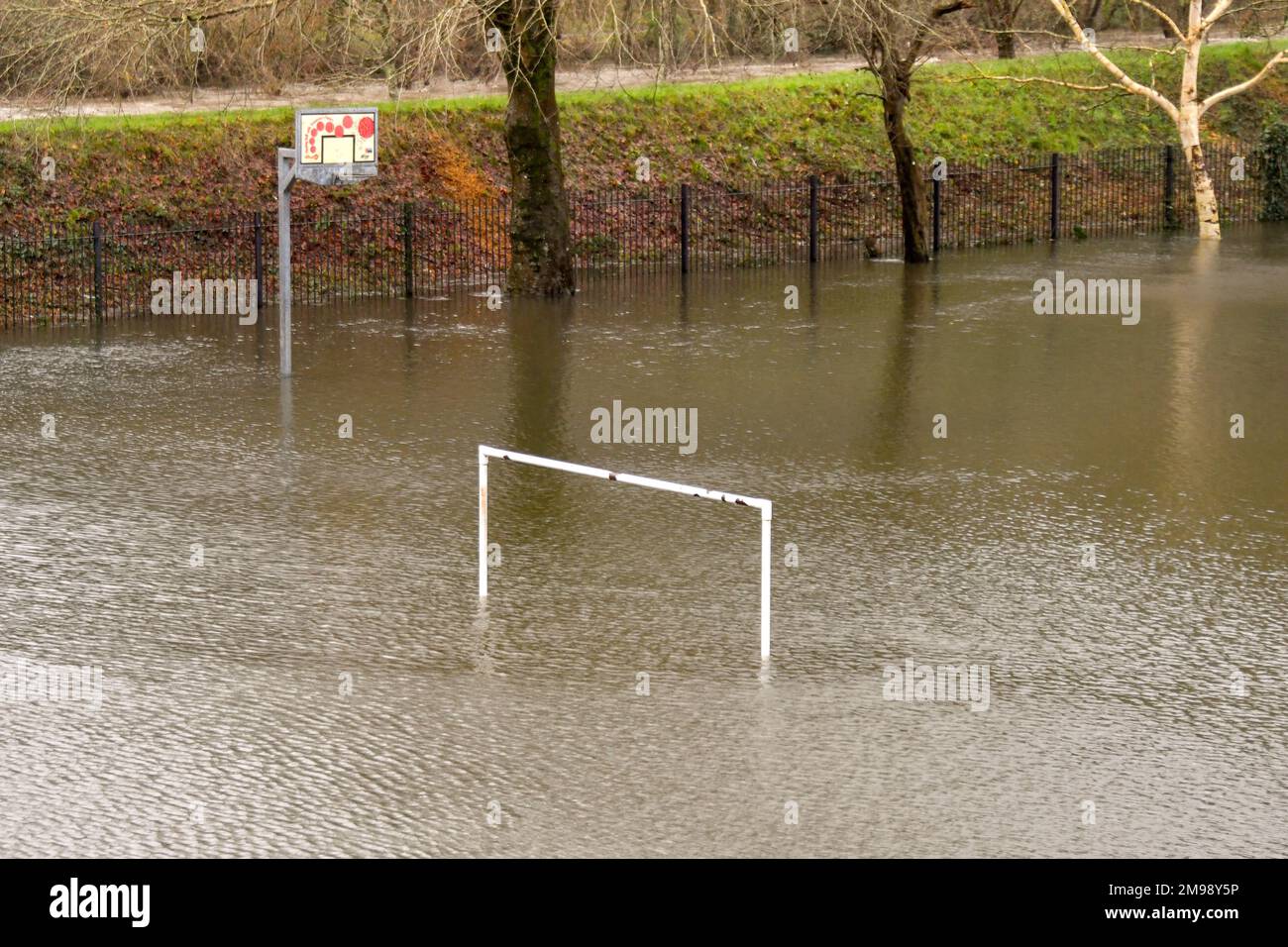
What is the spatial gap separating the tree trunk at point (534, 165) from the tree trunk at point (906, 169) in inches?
216

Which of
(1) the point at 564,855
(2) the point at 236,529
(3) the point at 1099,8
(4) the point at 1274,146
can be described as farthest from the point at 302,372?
(3) the point at 1099,8

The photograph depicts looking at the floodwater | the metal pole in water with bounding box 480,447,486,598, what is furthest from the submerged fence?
the metal pole in water with bounding box 480,447,486,598

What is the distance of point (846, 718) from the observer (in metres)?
8.52

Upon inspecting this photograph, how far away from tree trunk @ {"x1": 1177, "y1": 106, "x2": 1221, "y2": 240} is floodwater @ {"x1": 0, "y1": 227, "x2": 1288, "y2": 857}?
12504 millimetres

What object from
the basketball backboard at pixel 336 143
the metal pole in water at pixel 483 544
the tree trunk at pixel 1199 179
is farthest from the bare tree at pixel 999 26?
the metal pole in water at pixel 483 544

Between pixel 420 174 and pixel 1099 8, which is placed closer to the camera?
pixel 420 174

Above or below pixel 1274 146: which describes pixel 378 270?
below

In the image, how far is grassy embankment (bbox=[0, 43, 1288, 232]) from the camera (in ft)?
87.2

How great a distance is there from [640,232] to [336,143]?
12.7 metres

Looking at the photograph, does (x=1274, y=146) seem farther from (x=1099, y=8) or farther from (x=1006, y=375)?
(x=1006, y=375)

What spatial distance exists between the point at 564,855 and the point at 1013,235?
26.8 metres

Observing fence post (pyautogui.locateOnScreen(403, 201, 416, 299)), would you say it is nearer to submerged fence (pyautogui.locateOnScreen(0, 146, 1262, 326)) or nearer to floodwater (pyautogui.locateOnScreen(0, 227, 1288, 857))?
submerged fence (pyautogui.locateOnScreen(0, 146, 1262, 326))

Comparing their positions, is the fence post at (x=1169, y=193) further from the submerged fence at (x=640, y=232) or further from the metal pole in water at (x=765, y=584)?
the metal pole in water at (x=765, y=584)

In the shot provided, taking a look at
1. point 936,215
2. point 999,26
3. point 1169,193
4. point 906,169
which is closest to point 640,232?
point 906,169
